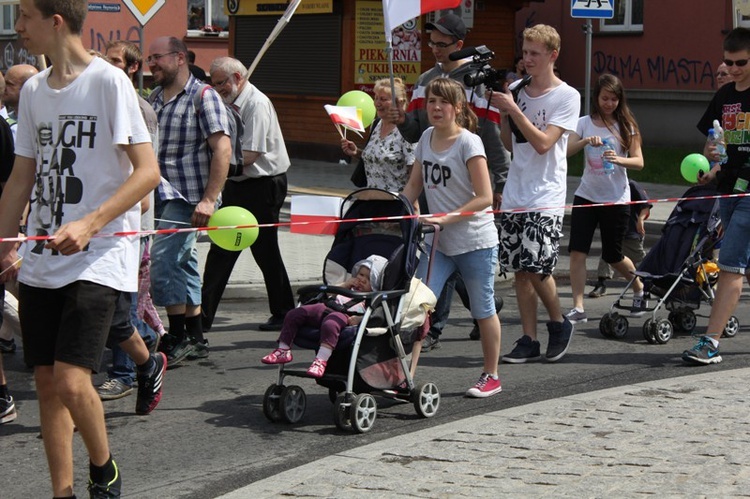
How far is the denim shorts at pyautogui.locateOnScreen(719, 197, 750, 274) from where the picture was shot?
25.6 feet

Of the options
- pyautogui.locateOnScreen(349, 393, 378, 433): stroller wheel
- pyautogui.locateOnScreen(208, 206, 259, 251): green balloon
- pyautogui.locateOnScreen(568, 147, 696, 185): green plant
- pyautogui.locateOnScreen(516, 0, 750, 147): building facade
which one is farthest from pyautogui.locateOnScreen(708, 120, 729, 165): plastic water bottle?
pyautogui.locateOnScreen(516, 0, 750, 147): building facade

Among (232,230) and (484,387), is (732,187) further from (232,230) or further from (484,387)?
(232,230)

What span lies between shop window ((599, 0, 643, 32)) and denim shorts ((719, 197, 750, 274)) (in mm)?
20112

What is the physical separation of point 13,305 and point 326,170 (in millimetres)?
14300

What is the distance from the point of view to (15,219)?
16.0ft

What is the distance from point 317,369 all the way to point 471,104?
287cm

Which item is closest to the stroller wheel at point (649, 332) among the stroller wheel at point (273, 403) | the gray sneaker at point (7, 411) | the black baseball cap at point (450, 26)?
the black baseball cap at point (450, 26)

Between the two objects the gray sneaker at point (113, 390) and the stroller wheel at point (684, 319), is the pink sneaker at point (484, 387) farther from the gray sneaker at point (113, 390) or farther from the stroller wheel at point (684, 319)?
the stroller wheel at point (684, 319)

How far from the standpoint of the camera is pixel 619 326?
892 centimetres

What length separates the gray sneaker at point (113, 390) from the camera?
7016 mm

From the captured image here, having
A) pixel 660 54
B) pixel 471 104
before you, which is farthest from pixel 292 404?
pixel 660 54

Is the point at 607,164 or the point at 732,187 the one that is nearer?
the point at 732,187

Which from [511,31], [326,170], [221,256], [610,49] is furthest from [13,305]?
[610,49]

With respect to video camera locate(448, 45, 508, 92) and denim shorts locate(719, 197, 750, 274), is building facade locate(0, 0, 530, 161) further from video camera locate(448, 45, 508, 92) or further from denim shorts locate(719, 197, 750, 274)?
denim shorts locate(719, 197, 750, 274)
